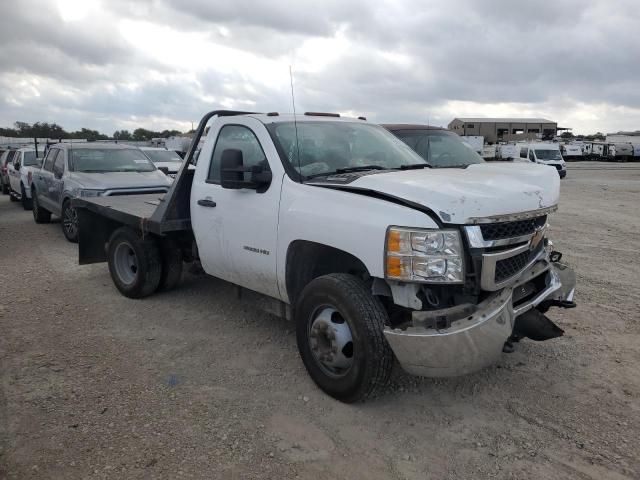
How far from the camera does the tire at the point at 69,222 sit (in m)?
9.41

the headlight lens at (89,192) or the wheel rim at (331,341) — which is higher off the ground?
the headlight lens at (89,192)

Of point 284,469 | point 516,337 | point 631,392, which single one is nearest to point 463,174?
point 516,337

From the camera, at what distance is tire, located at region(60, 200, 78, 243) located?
941 centimetres

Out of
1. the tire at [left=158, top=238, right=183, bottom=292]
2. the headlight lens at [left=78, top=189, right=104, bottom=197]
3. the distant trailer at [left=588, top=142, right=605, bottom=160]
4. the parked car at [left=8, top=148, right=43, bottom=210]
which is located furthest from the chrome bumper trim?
the distant trailer at [left=588, top=142, right=605, bottom=160]

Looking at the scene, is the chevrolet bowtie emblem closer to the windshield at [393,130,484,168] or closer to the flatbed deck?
the flatbed deck

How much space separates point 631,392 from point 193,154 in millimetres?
4301

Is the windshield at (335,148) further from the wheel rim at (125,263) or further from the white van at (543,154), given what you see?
the white van at (543,154)

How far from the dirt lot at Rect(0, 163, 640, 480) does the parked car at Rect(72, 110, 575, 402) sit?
0.42 meters

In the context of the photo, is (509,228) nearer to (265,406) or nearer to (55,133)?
(265,406)

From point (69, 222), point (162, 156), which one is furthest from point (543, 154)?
point (69, 222)

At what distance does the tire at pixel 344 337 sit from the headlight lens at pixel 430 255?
1.31 ft

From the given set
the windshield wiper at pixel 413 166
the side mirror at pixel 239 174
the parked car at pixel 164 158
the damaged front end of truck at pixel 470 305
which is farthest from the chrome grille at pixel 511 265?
the parked car at pixel 164 158

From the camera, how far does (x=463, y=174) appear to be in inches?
156

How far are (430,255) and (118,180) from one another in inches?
301
